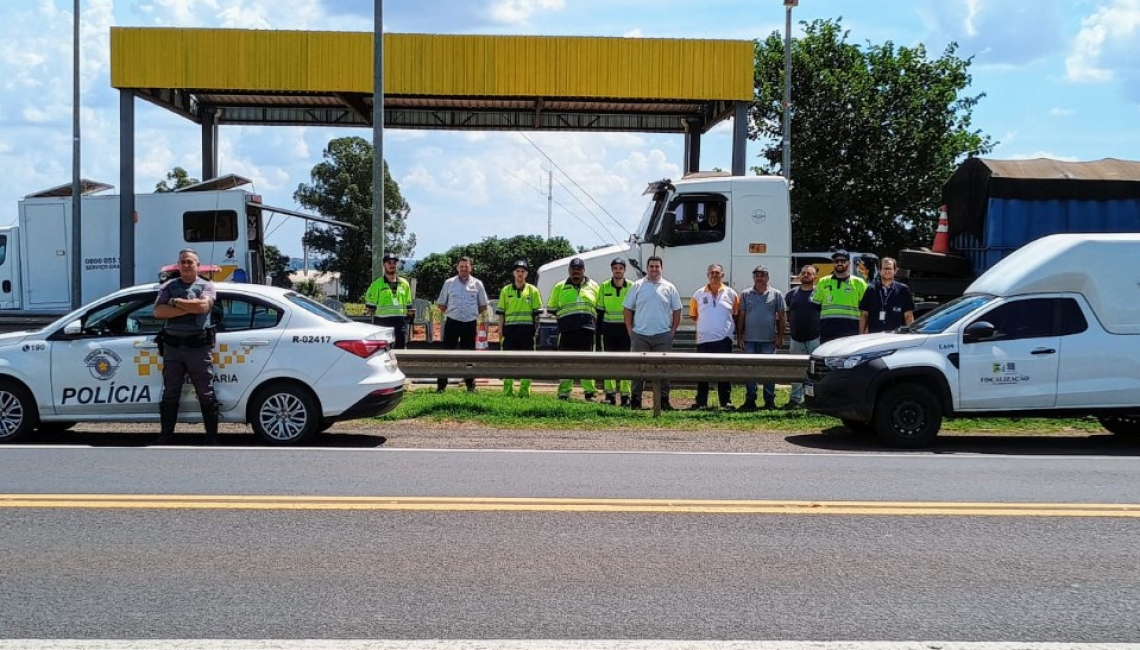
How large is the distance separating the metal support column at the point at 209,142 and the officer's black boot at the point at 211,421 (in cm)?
1609

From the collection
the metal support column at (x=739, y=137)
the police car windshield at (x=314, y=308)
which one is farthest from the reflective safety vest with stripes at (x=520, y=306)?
the metal support column at (x=739, y=137)

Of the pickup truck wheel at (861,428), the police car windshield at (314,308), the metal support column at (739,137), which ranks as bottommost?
the pickup truck wheel at (861,428)

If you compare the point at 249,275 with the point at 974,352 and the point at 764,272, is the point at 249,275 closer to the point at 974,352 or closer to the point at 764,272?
the point at 764,272

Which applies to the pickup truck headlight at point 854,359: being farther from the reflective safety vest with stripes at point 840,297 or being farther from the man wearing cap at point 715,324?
the man wearing cap at point 715,324

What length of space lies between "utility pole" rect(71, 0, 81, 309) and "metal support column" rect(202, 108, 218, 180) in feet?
9.62

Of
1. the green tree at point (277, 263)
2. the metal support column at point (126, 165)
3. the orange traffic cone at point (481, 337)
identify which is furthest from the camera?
the green tree at point (277, 263)

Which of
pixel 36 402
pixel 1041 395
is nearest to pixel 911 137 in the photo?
pixel 1041 395

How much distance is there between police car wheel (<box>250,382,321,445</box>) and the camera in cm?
1010

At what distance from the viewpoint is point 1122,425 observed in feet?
37.9

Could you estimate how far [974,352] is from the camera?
10562 millimetres

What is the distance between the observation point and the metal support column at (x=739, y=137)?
1983 centimetres

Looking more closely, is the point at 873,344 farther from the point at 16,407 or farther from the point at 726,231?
the point at 16,407

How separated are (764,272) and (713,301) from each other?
754 millimetres

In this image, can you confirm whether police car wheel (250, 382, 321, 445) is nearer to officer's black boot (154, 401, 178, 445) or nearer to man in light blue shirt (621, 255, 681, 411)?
officer's black boot (154, 401, 178, 445)
